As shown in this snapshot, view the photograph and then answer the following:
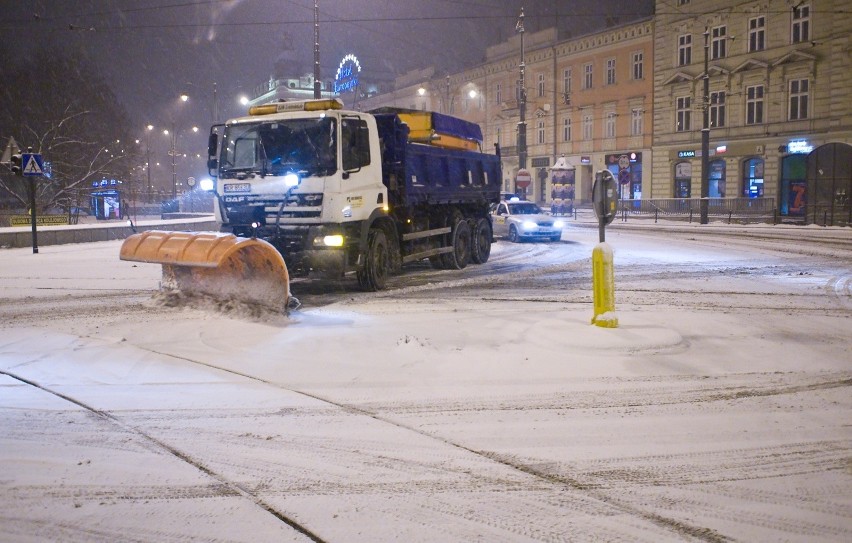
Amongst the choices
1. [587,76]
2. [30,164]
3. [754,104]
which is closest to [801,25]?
[754,104]

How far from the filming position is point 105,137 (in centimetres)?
4584

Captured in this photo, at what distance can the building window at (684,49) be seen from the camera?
46625mm

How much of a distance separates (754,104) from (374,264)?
37305 mm

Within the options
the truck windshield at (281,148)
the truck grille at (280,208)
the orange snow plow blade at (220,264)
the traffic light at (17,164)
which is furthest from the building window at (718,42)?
the orange snow plow blade at (220,264)

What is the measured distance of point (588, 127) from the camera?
5525cm

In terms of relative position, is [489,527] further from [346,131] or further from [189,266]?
[346,131]

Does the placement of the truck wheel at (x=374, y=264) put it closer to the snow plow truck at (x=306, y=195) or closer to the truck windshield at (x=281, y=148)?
the snow plow truck at (x=306, y=195)

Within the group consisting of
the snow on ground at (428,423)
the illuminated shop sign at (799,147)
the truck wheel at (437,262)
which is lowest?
the snow on ground at (428,423)

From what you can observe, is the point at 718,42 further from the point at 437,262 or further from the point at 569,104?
the point at 437,262

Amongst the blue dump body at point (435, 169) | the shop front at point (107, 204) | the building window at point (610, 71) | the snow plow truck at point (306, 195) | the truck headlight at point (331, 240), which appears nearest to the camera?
the snow plow truck at point (306, 195)

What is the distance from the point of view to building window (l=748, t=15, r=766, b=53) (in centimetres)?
4231

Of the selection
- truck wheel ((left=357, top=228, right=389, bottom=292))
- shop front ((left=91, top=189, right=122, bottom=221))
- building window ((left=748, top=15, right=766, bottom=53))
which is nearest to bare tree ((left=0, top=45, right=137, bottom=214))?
shop front ((left=91, top=189, right=122, bottom=221))

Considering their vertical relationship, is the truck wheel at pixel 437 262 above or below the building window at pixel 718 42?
below

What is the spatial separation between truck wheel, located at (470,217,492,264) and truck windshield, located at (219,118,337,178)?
7106 mm
